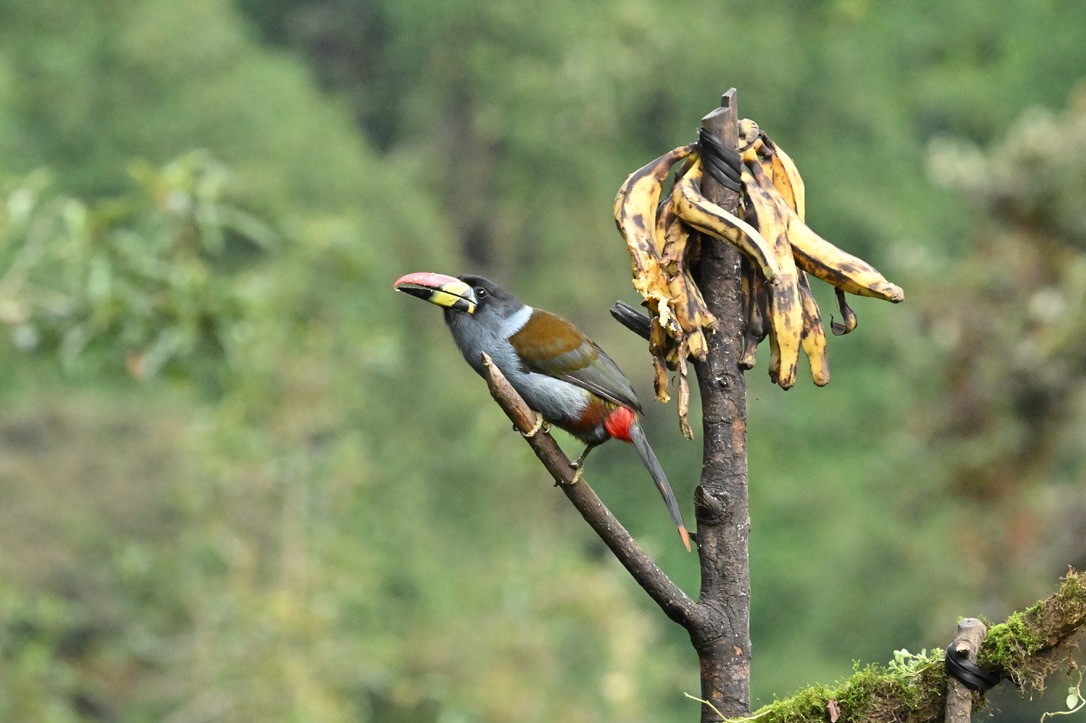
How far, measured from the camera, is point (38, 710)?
11055 millimetres

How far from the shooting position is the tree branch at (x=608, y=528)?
2.28 m

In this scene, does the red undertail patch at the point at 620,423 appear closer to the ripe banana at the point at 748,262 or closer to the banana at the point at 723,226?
the ripe banana at the point at 748,262

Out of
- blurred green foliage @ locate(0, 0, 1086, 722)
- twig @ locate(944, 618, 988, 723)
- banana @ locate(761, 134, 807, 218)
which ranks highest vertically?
blurred green foliage @ locate(0, 0, 1086, 722)

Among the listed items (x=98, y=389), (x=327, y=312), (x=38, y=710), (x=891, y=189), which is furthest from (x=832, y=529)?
(x=38, y=710)

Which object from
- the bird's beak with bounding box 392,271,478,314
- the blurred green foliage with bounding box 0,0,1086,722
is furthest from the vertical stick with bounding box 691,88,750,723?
the blurred green foliage with bounding box 0,0,1086,722

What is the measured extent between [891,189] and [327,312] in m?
12.8

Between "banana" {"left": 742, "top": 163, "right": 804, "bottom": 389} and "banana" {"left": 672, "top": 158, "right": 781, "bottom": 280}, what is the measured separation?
3cm

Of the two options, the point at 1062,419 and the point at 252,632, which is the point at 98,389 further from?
the point at 1062,419

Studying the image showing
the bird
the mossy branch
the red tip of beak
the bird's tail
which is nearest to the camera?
the mossy branch

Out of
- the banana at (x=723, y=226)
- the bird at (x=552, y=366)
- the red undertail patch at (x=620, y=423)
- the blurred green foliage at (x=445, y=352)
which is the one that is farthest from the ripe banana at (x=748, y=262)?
the blurred green foliage at (x=445, y=352)

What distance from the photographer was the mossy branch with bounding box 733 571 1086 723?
6.83 feet

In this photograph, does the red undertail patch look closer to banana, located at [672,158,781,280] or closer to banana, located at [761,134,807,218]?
banana, located at [761,134,807,218]

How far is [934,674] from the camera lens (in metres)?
2.20

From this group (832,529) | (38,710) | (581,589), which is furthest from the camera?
(832,529)
